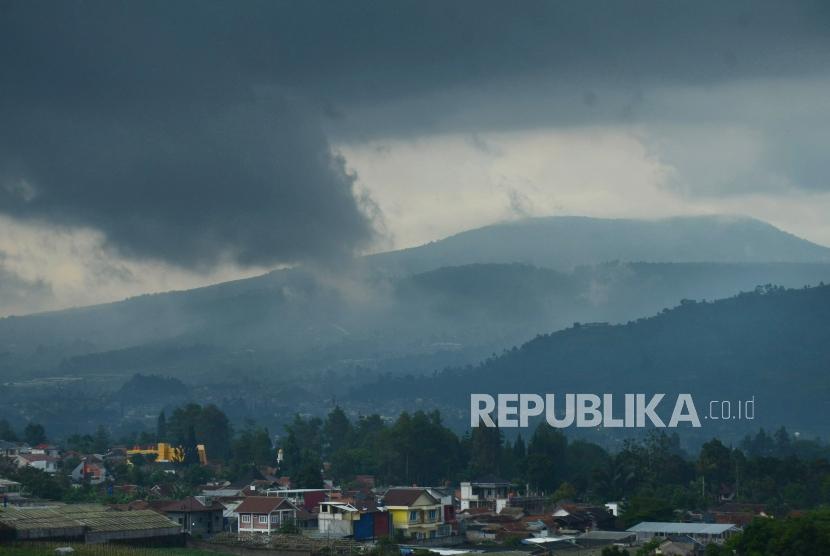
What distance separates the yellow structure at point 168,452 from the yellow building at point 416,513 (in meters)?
40.9

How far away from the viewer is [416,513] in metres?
67.1

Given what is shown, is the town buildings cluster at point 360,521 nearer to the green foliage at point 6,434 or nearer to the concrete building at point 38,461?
the concrete building at point 38,461

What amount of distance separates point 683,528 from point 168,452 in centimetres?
5688

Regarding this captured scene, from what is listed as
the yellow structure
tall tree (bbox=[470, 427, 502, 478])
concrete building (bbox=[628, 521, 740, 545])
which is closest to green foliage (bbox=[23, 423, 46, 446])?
the yellow structure

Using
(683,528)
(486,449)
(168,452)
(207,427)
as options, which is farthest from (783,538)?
(207,427)

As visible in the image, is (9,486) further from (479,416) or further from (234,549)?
(479,416)

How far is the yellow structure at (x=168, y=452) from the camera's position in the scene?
10843 centimetres

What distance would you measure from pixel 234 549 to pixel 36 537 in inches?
318

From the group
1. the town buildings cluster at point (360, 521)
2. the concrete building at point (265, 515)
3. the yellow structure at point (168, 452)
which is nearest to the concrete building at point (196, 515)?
the town buildings cluster at point (360, 521)

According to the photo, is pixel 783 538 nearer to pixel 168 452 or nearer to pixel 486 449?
pixel 486 449

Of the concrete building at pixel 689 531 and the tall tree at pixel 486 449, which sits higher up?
the tall tree at pixel 486 449

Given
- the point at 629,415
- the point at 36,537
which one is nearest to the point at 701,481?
the point at 36,537

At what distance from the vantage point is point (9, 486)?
239 feet

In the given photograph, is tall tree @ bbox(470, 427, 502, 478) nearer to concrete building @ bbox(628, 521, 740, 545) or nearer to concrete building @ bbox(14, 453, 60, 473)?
concrete building @ bbox(14, 453, 60, 473)
